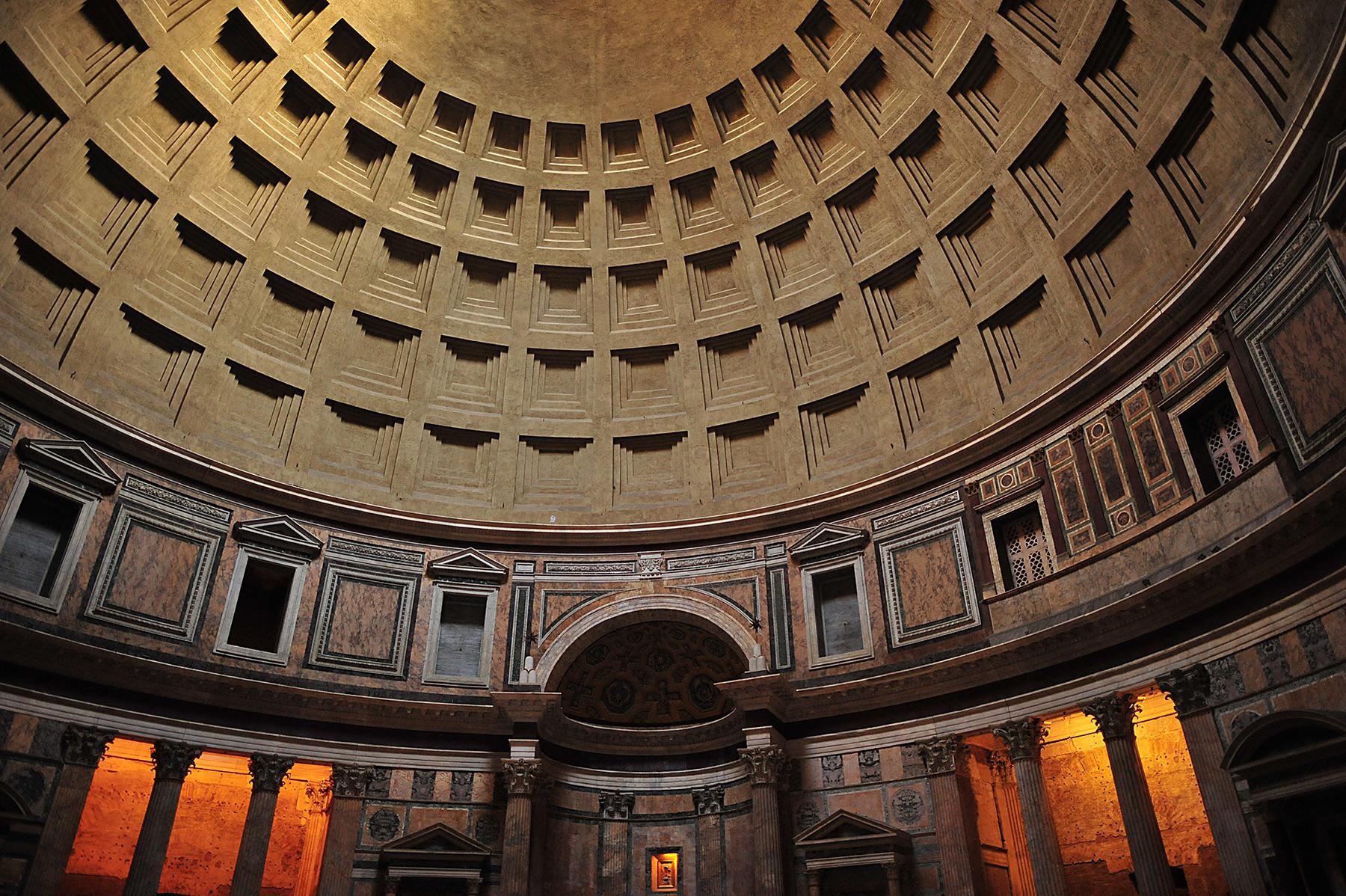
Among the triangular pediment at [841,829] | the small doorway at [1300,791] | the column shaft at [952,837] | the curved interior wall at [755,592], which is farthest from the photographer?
the triangular pediment at [841,829]

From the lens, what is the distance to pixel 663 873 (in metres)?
21.4

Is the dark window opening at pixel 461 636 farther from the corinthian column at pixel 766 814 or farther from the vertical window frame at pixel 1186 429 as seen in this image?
the vertical window frame at pixel 1186 429

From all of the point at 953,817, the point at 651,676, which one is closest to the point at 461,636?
the point at 651,676

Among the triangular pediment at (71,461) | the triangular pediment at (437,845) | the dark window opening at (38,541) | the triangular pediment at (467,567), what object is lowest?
the triangular pediment at (437,845)

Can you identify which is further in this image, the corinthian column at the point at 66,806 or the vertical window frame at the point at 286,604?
the vertical window frame at the point at 286,604

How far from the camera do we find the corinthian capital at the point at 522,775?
19.8 m

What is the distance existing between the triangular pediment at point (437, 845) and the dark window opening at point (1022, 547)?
1312 cm

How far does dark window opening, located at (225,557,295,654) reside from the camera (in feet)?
68.2

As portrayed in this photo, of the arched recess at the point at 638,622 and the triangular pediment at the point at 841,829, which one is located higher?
the arched recess at the point at 638,622

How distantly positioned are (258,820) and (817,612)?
13.3m

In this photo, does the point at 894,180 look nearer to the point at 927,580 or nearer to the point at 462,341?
the point at 927,580

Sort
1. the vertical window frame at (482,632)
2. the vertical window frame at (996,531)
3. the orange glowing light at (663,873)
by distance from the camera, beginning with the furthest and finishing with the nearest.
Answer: the vertical window frame at (482,632) → the orange glowing light at (663,873) → the vertical window frame at (996,531)

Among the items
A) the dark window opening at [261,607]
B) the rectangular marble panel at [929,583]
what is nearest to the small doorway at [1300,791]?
the rectangular marble panel at [929,583]

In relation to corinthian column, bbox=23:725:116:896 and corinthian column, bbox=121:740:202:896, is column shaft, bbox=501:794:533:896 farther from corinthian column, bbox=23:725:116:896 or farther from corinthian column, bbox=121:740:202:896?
corinthian column, bbox=23:725:116:896
